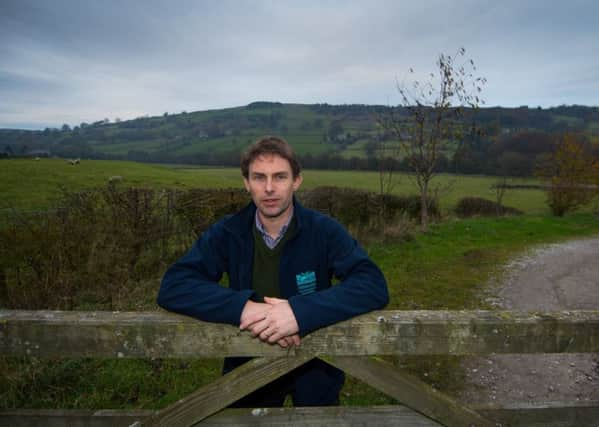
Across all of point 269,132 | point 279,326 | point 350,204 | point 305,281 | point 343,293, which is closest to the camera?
point 279,326

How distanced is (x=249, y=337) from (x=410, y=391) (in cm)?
74

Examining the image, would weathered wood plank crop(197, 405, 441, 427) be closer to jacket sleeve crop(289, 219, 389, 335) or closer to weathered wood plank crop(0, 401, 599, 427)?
weathered wood plank crop(0, 401, 599, 427)

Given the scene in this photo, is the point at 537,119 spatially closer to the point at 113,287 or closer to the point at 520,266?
the point at 520,266

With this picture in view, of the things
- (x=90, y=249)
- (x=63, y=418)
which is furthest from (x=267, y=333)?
(x=90, y=249)

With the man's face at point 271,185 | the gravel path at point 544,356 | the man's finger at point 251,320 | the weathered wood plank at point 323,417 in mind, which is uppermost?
the man's face at point 271,185

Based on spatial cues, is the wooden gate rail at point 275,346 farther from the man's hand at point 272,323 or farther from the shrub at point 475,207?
the shrub at point 475,207

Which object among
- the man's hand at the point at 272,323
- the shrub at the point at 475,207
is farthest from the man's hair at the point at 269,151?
the shrub at the point at 475,207

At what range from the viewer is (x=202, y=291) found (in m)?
1.64

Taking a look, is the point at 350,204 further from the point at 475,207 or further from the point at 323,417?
the point at 323,417

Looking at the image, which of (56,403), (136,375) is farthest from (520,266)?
(56,403)

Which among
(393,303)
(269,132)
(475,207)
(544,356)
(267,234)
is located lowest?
(544,356)

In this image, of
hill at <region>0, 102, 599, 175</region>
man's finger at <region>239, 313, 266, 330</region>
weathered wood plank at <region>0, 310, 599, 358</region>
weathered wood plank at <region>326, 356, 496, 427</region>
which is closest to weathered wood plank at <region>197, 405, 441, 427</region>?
weathered wood plank at <region>326, 356, 496, 427</region>

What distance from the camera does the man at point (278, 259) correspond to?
1802 millimetres

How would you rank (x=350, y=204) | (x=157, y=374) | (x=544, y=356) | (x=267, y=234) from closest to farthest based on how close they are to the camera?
(x=267, y=234), (x=157, y=374), (x=544, y=356), (x=350, y=204)
